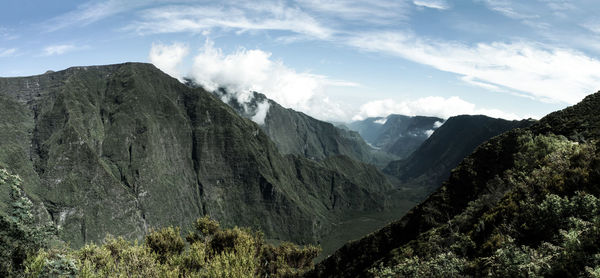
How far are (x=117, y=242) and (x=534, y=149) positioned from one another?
73.0m

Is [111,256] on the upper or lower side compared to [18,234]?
lower

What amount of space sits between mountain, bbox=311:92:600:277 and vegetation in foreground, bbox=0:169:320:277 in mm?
19255

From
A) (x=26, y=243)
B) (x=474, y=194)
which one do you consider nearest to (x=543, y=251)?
(x=26, y=243)

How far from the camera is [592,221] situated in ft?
62.7

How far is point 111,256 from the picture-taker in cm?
4556

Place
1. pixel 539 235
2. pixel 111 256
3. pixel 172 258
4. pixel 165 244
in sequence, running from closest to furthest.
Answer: pixel 539 235 → pixel 111 256 → pixel 172 258 → pixel 165 244

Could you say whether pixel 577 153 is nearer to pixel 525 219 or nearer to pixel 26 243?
pixel 525 219

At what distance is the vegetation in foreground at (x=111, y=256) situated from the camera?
85.3ft

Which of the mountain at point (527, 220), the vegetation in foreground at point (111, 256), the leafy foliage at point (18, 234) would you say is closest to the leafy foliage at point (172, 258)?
the vegetation in foreground at point (111, 256)

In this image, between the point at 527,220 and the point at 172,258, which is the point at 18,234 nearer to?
the point at 172,258

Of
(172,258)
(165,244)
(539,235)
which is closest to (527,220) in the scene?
(539,235)

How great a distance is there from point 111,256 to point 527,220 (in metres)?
51.5

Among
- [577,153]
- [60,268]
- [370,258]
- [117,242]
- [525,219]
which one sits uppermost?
[577,153]

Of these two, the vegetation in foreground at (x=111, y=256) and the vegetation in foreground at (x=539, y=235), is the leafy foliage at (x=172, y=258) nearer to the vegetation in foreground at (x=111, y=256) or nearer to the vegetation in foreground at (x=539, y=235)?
the vegetation in foreground at (x=111, y=256)
